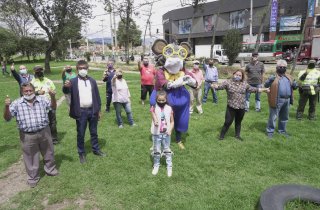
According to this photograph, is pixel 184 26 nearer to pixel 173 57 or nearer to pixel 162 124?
pixel 173 57

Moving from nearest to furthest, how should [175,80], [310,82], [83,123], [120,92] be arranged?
[83,123] < [175,80] < [120,92] < [310,82]

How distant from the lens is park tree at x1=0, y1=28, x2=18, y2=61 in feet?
154

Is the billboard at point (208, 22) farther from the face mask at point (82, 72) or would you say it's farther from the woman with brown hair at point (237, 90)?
the face mask at point (82, 72)

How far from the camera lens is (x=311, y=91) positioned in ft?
24.4

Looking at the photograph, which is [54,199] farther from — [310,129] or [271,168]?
[310,129]

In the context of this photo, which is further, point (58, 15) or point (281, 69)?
point (58, 15)

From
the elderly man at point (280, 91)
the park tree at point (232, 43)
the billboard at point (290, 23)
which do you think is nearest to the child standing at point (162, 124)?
the elderly man at point (280, 91)

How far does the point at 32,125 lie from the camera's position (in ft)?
A: 14.6

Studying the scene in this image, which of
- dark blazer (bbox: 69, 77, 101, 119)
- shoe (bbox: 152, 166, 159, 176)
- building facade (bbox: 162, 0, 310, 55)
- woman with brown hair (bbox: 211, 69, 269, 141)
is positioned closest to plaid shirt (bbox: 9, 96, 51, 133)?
dark blazer (bbox: 69, 77, 101, 119)

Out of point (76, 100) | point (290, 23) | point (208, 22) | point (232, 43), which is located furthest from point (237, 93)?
point (208, 22)

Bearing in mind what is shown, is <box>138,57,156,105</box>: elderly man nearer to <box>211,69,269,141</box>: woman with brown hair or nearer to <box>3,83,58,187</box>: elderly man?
<box>211,69,269,141</box>: woman with brown hair

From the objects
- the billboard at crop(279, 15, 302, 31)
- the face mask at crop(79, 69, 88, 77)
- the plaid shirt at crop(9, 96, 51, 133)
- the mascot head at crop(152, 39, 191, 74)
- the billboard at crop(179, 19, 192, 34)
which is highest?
the billboard at crop(179, 19, 192, 34)

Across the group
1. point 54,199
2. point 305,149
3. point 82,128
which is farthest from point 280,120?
point 54,199

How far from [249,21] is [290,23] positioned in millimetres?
6277
